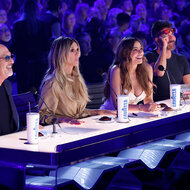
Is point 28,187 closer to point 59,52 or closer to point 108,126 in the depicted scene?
point 108,126

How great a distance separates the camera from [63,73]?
359cm

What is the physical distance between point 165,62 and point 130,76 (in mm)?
615

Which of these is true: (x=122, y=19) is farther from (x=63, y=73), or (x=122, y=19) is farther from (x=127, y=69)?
(x=63, y=73)

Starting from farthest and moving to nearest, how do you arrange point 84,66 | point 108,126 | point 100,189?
point 84,66, point 108,126, point 100,189

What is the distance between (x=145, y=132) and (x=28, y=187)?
915 millimetres

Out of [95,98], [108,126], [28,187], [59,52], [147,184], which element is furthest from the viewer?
[95,98]

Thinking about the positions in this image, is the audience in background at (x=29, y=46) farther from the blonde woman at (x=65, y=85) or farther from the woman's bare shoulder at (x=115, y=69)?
the blonde woman at (x=65, y=85)

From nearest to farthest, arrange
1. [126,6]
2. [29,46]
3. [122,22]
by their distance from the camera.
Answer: [29,46], [122,22], [126,6]

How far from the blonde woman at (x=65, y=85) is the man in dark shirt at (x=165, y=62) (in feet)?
3.81

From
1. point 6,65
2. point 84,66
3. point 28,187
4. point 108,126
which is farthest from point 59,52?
point 84,66

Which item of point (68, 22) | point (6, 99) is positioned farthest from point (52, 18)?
point (6, 99)

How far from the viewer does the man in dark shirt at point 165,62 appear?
463 cm

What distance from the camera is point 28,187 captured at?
2316 mm

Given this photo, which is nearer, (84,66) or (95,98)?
(95,98)
